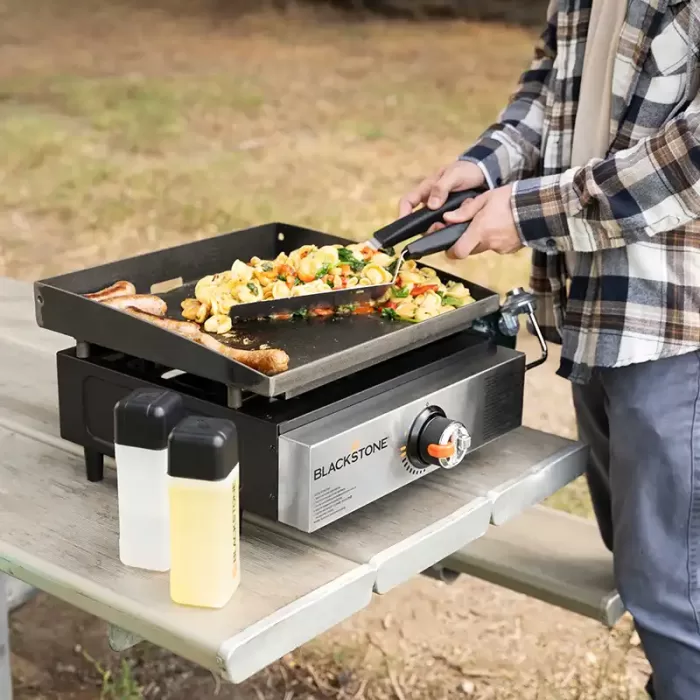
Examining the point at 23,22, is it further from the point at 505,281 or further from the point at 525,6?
the point at 505,281

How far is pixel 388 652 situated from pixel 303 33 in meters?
4.75

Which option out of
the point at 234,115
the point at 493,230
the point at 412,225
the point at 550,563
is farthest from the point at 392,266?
the point at 234,115

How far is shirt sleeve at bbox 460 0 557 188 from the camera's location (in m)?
1.85

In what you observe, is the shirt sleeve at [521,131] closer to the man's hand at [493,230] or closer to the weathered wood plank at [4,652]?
the man's hand at [493,230]

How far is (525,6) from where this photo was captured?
6484mm

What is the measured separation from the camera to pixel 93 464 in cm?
148

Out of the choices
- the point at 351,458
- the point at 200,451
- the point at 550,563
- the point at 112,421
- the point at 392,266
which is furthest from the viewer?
the point at 550,563

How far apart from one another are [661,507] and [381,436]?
0.51m

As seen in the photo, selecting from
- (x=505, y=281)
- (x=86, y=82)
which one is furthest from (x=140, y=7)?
(x=505, y=281)

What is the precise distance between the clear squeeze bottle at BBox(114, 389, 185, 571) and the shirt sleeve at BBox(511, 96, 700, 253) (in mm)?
652

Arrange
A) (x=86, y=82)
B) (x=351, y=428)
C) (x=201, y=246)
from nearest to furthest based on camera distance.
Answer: (x=351, y=428) → (x=201, y=246) → (x=86, y=82)

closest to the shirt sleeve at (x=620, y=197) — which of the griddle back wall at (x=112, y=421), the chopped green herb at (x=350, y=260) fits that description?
the chopped green herb at (x=350, y=260)

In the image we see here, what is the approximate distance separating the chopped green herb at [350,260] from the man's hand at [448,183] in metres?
0.20

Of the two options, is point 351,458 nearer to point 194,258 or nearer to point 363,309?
point 363,309
